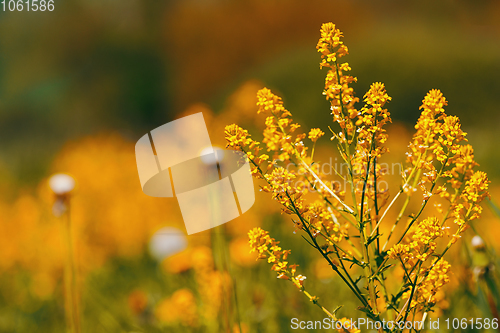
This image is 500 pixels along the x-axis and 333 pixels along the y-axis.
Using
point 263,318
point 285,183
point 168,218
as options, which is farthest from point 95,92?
point 285,183

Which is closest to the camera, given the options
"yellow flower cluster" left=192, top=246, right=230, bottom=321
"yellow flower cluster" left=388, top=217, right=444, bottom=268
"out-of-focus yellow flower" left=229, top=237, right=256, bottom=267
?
"yellow flower cluster" left=388, top=217, right=444, bottom=268

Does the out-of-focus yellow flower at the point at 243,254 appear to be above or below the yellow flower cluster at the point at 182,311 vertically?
above

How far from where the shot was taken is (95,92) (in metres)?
1.68

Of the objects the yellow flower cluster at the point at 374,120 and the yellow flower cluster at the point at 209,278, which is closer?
the yellow flower cluster at the point at 374,120

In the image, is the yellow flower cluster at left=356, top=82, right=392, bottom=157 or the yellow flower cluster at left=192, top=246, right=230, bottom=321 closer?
the yellow flower cluster at left=356, top=82, right=392, bottom=157

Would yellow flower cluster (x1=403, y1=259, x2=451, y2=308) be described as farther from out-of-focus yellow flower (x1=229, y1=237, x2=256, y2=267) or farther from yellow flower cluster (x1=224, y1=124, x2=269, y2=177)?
out-of-focus yellow flower (x1=229, y1=237, x2=256, y2=267)

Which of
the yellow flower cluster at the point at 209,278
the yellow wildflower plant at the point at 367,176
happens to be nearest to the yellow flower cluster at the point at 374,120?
the yellow wildflower plant at the point at 367,176

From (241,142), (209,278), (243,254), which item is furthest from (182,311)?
(241,142)

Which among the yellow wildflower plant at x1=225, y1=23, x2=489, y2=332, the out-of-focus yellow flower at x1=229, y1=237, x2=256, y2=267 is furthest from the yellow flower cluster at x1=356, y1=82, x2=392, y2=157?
the out-of-focus yellow flower at x1=229, y1=237, x2=256, y2=267

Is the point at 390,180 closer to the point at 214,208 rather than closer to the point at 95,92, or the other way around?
the point at 214,208

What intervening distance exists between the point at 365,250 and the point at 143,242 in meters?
0.82

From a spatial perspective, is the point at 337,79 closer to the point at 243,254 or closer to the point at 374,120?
the point at 374,120

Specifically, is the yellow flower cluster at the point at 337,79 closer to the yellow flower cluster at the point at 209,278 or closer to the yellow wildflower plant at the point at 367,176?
the yellow wildflower plant at the point at 367,176

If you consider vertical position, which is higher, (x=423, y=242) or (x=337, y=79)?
(x=337, y=79)
